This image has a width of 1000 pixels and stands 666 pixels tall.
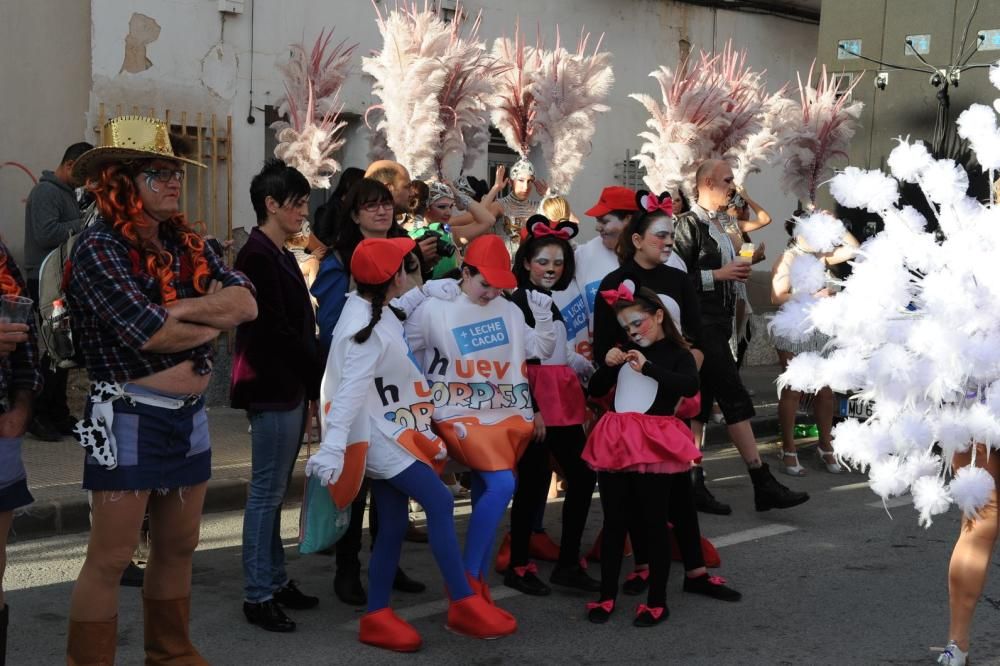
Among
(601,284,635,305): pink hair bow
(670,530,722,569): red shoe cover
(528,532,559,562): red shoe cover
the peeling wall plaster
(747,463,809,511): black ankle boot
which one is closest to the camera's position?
(601,284,635,305): pink hair bow

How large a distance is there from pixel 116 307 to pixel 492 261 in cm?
188

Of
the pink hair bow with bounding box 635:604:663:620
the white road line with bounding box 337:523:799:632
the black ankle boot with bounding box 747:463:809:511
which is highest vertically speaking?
the black ankle boot with bounding box 747:463:809:511

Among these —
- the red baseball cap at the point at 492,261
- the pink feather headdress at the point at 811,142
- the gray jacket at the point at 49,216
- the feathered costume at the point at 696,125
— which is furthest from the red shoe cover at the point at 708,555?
the pink feather headdress at the point at 811,142

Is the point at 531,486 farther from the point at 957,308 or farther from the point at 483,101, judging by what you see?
the point at 483,101

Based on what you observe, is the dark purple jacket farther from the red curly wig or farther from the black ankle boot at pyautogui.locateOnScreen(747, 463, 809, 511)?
the black ankle boot at pyautogui.locateOnScreen(747, 463, 809, 511)

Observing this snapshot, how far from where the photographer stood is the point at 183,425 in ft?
13.7

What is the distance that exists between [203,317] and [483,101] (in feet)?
16.3

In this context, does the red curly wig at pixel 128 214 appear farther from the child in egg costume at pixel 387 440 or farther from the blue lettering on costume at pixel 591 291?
the blue lettering on costume at pixel 591 291

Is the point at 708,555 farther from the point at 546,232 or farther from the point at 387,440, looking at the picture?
the point at 387,440

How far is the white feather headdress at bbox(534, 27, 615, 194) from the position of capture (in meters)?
9.36

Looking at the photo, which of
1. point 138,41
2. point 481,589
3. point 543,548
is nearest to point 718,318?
point 543,548

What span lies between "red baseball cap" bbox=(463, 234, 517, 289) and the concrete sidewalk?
293 cm

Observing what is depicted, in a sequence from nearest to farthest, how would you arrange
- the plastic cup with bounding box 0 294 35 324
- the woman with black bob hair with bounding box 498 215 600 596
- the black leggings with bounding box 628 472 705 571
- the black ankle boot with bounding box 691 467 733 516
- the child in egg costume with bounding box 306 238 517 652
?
1. the plastic cup with bounding box 0 294 35 324
2. the child in egg costume with bounding box 306 238 517 652
3. the black leggings with bounding box 628 472 705 571
4. the woman with black bob hair with bounding box 498 215 600 596
5. the black ankle boot with bounding box 691 467 733 516

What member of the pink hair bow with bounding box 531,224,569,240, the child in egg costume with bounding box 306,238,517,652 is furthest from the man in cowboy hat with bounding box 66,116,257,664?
the pink hair bow with bounding box 531,224,569,240
